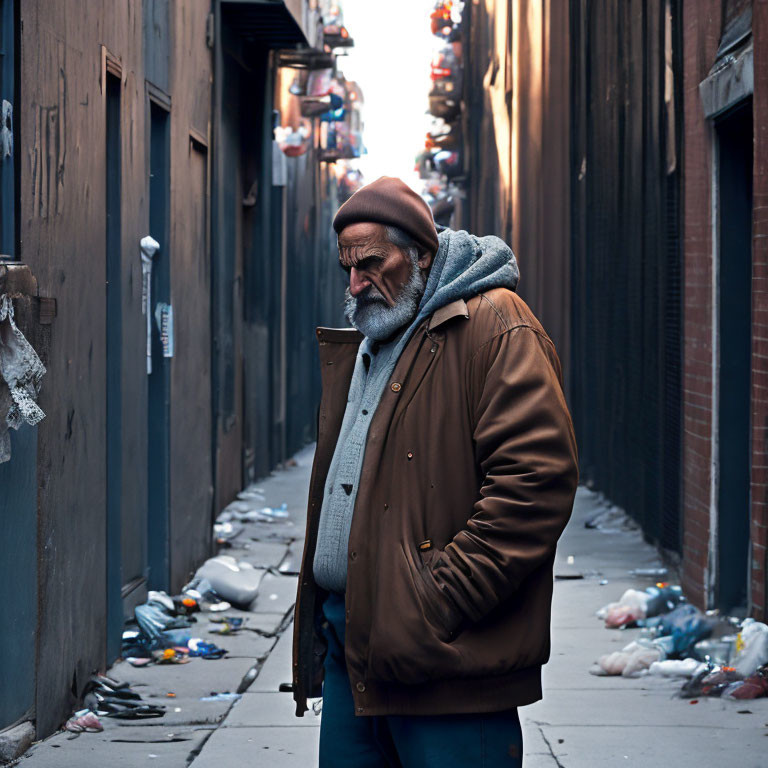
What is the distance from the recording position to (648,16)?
11219 millimetres

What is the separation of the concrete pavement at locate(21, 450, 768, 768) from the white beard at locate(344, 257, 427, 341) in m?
2.78

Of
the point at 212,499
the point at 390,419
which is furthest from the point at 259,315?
the point at 390,419

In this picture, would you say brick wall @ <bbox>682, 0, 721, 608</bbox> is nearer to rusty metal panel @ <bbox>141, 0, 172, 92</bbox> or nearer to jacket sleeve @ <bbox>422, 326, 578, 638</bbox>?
rusty metal panel @ <bbox>141, 0, 172, 92</bbox>

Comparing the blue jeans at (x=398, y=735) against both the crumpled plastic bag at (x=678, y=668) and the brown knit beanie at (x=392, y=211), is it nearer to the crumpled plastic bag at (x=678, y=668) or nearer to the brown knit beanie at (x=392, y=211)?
the brown knit beanie at (x=392, y=211)

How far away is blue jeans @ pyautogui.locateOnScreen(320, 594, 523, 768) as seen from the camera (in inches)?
122

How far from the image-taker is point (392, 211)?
3.27 m

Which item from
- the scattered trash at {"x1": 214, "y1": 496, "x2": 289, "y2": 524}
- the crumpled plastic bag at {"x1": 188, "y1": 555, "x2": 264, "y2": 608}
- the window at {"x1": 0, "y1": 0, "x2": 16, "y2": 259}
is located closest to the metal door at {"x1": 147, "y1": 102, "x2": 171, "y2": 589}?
the crumpled plastic bag at {"x1": 188, "y1": 555, "x2": 264, "y2": 608}

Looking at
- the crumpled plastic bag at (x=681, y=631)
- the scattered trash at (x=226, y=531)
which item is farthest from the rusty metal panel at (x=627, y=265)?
the scattered trash at (x=226, y=531)

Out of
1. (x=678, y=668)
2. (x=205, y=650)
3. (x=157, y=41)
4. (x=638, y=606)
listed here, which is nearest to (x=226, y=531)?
(x=205, y=650)

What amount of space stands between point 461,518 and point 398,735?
1.74 ft

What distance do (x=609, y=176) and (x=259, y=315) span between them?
190 inches

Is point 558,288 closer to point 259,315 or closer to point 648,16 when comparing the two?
point 259,315

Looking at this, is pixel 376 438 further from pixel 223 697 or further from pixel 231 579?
pixel 231 579

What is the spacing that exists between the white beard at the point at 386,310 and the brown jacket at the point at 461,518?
0.08m
